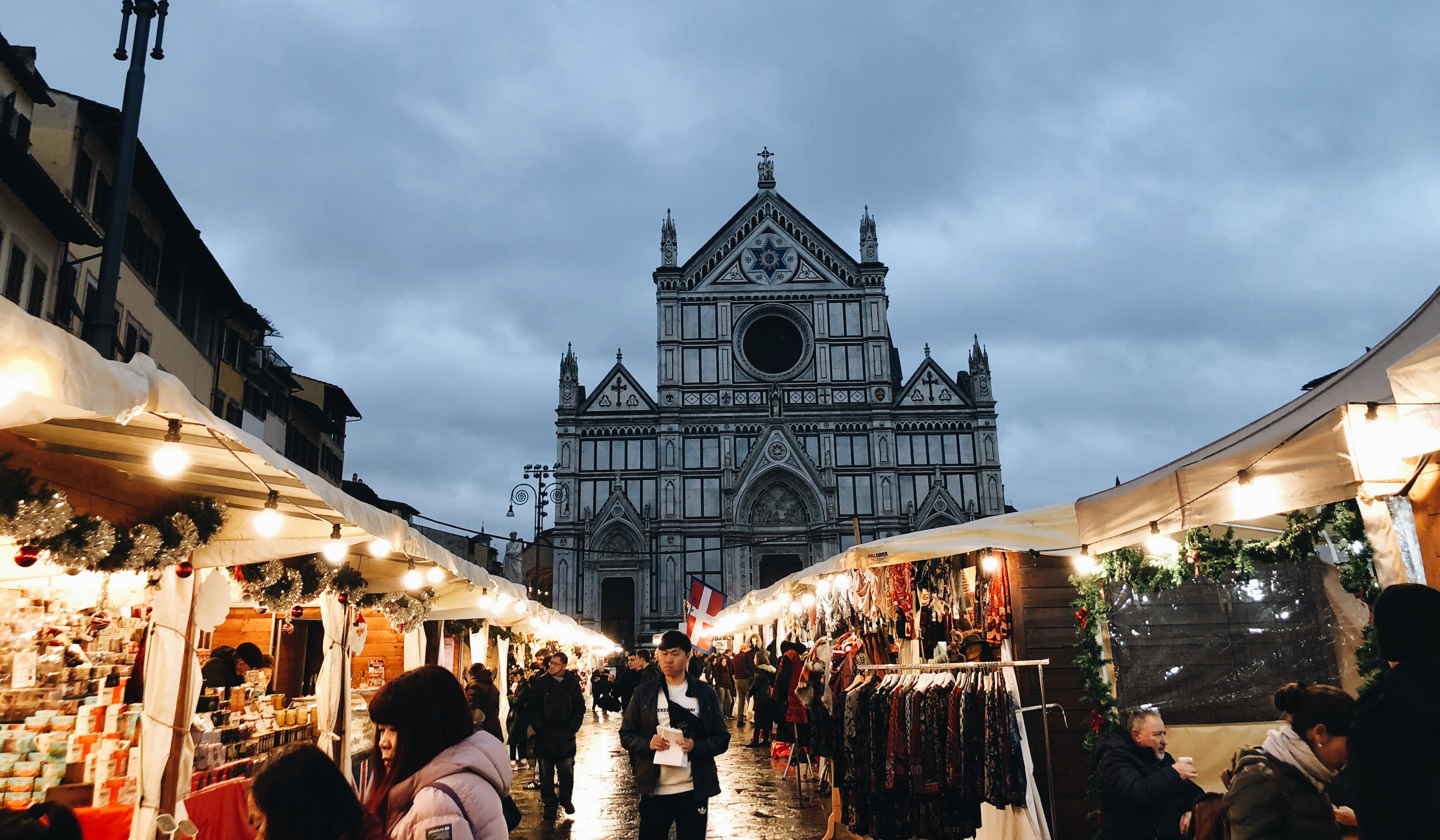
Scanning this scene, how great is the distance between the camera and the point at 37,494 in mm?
4445

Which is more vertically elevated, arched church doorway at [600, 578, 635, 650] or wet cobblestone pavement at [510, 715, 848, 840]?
arched church doorway at [600, 578, 635, 650]

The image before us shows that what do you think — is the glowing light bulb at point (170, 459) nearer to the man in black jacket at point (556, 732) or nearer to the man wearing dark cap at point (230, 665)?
the man wearing dark cap at point (230, 665)

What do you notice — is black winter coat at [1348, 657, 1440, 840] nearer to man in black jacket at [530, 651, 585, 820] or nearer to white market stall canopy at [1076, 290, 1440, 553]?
white market stall canopy at [1076, 290, 1440, 553]

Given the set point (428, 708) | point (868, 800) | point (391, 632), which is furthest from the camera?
point (391, 632)

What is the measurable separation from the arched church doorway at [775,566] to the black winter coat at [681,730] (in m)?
33.9

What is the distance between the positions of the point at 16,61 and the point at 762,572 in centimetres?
3129

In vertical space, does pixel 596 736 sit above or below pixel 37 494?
below

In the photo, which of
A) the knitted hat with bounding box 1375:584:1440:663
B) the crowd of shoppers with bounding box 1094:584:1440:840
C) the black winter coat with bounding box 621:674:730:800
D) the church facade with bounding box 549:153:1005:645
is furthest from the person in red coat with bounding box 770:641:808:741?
the church facade with bounding box 549:153:1005:645

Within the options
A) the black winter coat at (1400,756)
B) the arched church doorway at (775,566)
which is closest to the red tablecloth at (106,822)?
the black winter coat at (1400,756)

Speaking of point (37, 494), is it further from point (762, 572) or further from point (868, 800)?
point (762, 572)

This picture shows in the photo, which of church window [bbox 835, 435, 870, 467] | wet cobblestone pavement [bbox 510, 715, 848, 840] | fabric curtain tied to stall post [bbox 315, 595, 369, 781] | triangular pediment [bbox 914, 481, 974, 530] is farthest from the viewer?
church window [bbox 835, 435, 870, 467]

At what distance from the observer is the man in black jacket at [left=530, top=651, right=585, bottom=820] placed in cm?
957

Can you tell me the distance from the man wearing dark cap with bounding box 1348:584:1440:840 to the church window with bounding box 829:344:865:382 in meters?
37.9

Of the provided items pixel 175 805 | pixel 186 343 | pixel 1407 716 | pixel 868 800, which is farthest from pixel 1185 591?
pixel 186 343
